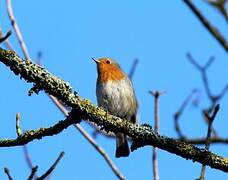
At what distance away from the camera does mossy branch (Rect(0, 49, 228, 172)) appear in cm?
379

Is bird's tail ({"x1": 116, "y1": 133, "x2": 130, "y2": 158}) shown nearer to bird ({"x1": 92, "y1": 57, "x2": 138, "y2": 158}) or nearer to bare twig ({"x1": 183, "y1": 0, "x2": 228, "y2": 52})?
bird ({"x1": 92, "y1": 57, "x2": 138, "y2": 158})

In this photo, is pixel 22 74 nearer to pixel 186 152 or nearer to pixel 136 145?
pixel 136 145

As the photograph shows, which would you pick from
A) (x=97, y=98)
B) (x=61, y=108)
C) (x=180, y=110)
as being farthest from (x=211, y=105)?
(x=97, y=98)

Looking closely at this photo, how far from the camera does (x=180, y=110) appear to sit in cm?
639

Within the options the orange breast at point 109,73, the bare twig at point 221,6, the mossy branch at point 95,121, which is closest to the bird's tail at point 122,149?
the orange breast at point 109,73

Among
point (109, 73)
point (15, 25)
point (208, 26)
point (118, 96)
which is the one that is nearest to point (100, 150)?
point (208, 26)

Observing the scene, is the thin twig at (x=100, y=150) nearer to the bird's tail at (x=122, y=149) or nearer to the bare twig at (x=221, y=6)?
the bare twig at (x=221, y=6)

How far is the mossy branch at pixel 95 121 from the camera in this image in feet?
12.4

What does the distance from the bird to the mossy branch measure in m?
4.59

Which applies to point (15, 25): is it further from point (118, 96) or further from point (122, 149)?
point (122, 149)

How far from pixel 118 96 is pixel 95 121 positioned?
4.92 meters

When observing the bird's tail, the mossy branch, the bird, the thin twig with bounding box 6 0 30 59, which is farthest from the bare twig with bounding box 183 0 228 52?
the bird's tail

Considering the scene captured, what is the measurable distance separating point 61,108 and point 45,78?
230 centimetres

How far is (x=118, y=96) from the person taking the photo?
29.1ft
